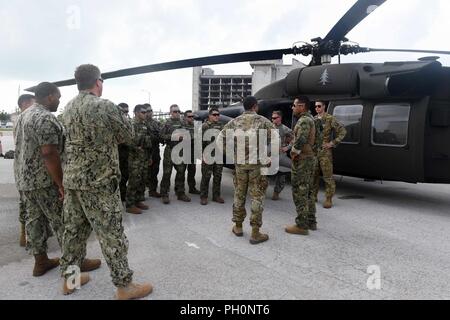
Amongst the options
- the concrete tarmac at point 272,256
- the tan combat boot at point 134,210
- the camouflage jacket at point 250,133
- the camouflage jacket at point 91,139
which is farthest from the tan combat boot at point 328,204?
the camouflage jacket at point 91,139

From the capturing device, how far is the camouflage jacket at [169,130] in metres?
5.81

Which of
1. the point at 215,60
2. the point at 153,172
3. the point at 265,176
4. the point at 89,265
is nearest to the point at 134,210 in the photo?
the point at 153,172

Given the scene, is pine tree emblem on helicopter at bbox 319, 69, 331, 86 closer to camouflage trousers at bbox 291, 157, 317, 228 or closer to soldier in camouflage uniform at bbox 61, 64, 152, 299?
camouflage trousers at bbox 291, 157, 317, 228

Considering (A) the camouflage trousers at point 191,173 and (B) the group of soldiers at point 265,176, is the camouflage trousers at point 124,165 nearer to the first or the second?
(A) the camouflage trousers at point 191,173

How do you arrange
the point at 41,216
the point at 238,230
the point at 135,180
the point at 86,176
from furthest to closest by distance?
the point at 135,180
the point at 238,230
the point at 41,216
the point at 86,176

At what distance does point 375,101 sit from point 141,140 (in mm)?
3752

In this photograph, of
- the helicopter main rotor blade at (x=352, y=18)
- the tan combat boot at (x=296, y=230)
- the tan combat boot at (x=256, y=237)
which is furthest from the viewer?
the helicopter main rotor blade at (x=352, y=18)

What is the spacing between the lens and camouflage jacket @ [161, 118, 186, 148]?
229 inches

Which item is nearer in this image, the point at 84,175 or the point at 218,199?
the point at 84,175

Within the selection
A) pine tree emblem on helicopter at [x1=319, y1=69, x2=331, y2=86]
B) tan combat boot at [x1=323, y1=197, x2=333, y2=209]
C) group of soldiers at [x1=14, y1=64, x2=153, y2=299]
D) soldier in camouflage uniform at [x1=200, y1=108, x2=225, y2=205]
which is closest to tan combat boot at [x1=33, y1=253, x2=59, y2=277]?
group of soldiers at [x1=14, y1=64, x2=153, y2=299]

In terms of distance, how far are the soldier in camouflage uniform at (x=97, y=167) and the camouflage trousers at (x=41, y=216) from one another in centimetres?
45

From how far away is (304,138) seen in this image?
4051 mm

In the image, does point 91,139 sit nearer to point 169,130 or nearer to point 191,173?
point 169,130
